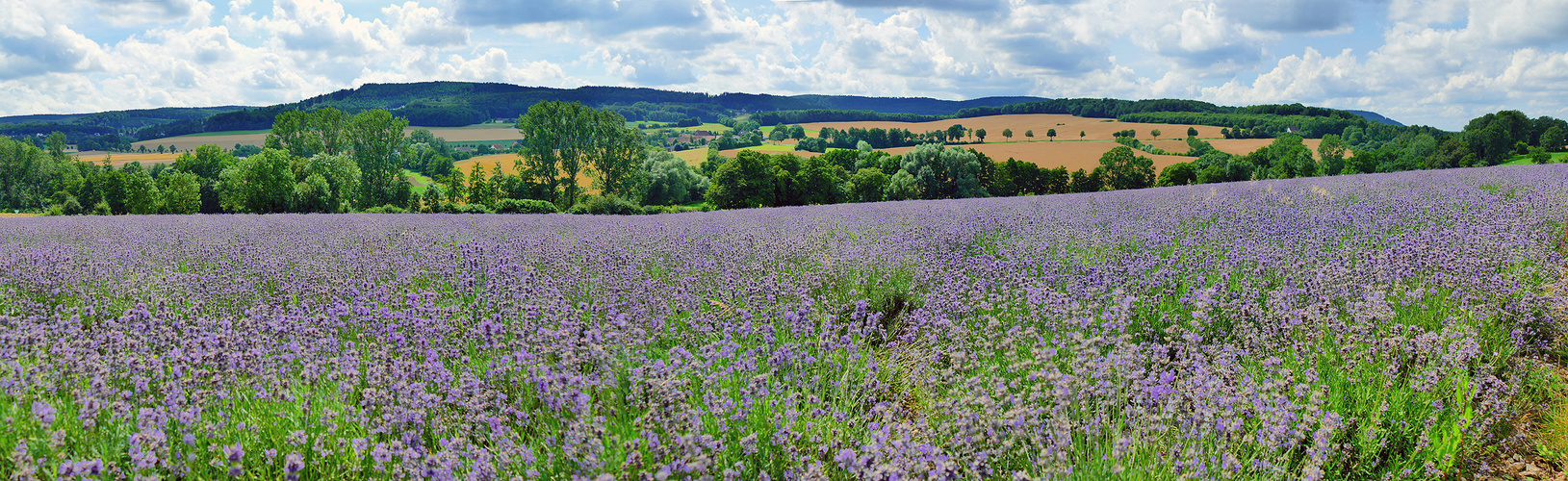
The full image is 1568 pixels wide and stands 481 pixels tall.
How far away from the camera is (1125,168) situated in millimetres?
53375

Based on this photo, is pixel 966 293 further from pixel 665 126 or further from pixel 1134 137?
pixel 665 126

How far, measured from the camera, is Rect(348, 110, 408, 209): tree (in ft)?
141

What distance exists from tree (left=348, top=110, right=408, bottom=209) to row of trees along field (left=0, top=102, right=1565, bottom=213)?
76mm

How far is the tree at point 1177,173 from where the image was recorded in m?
56.2

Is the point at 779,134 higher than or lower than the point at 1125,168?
higher

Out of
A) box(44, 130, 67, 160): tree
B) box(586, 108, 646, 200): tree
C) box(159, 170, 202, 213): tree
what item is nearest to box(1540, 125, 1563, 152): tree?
box(586, 108, 646, 200): tree

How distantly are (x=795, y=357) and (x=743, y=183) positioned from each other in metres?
45.9

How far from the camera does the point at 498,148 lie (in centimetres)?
9244

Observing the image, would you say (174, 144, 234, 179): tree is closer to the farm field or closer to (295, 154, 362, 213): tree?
(295, 154, 362, 213): tree

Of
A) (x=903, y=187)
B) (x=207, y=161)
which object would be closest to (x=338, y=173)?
(x=207, y=161)

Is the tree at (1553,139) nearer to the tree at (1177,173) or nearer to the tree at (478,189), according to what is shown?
the tree at (1177,173)

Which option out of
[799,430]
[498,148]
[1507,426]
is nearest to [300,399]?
[799,430]

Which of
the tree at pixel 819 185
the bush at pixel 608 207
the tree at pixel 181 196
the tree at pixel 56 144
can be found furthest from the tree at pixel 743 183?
the tree at pixel 56 144

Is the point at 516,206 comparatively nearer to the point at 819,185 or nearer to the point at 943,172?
the point at 819,185
